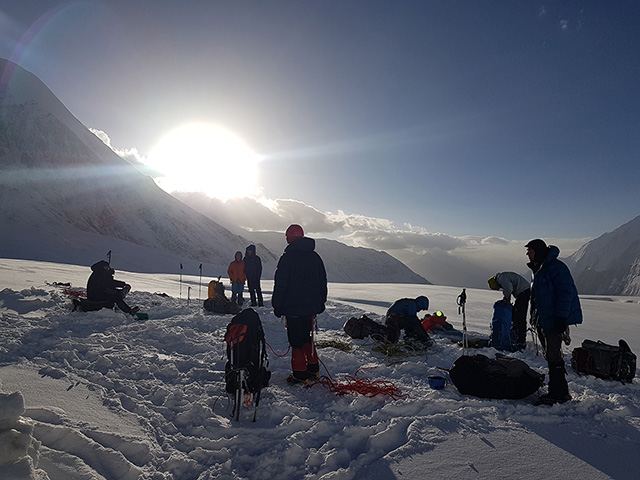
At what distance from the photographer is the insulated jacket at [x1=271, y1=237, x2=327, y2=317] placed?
492cm

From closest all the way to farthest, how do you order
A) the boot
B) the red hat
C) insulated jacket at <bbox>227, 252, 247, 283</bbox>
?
the boot, the red hat, insulated jacket at <bbox>227, 252, 247, 283</bbox>

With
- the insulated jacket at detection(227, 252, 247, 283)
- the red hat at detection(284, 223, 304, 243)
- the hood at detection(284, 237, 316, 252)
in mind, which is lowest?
the insulated jacket at detection(227, 252, 247, 283)

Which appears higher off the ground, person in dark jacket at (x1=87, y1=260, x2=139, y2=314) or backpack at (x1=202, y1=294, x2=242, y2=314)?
person in dark jacket at (x1=87, y1=260, x2=139, y2=314)

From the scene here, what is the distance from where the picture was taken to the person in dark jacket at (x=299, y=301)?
16.1 feet

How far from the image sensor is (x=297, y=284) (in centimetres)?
497

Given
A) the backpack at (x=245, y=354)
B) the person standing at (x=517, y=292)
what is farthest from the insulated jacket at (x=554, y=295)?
the backpack at (x=245, y=354)

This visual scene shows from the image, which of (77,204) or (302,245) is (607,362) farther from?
(77,204)

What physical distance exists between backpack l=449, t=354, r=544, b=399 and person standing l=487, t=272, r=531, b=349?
337 cm

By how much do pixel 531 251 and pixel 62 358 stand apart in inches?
283

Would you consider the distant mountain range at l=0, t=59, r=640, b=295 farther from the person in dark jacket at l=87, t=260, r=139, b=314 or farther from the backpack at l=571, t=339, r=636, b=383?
the backpack at l=571, t=339, r=636, b=383

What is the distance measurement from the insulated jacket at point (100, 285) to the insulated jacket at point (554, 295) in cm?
972

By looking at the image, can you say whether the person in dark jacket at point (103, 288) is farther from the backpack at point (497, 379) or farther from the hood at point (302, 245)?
the backpack at point (497, 379)

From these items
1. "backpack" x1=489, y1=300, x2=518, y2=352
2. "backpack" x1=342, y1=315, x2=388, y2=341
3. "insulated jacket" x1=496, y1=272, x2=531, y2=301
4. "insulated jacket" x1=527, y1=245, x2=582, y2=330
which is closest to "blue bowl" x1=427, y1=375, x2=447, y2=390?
"insulated jacket" x1=527, y1=245, x2=582, y2=330

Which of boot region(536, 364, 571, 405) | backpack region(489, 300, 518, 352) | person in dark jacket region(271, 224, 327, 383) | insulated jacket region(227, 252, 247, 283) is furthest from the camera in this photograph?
insulated jacket region(227, 252, 247, 283)
